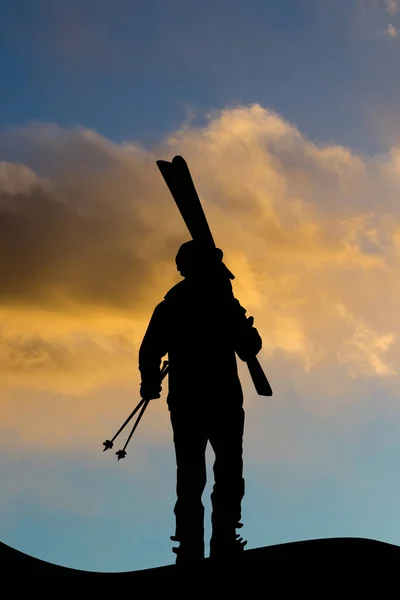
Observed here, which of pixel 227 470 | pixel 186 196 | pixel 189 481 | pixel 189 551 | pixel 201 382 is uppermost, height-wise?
pixel 186 196

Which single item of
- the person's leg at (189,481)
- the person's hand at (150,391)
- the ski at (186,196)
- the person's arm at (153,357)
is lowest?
the person's leg at (189,481)

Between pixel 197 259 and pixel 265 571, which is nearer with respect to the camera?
pixel 265 571

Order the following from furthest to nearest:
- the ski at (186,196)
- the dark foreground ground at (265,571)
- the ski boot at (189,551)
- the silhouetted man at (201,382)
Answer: the ski at (186,196) → the silhouetted man at (201,382) → the ski boot at (189,551) → the dark foreground ground at (265,571)

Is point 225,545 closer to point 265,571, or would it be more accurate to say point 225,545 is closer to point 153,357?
point 265,571

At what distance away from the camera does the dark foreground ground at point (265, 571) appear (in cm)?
645

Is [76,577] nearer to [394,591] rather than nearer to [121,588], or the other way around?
[121,588]

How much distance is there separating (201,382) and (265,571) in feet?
5.92

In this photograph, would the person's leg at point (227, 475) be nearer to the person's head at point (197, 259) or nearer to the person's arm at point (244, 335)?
the person's arm at point (244, 335)

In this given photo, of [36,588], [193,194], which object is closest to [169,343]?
[193,194]

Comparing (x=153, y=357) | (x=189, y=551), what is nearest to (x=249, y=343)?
(x=153, y=357)

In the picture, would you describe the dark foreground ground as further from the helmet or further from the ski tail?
the ski tail

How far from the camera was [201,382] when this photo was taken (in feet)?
23.6

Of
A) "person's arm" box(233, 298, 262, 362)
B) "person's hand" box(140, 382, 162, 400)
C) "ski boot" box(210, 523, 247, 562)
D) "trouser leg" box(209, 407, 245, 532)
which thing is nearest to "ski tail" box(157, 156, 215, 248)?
"person's arm" box(233, 298, 262, 362)

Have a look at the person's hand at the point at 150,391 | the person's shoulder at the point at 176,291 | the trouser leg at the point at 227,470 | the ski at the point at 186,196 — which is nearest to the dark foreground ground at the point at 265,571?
the trouser leg at the point at 227,470
